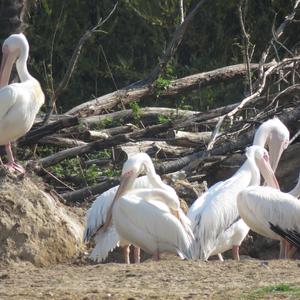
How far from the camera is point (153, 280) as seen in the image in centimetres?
780

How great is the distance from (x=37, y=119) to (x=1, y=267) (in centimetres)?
343

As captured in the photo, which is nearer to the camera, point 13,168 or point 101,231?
point 101,231

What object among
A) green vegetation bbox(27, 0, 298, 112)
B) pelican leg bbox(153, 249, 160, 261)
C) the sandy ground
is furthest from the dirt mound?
green vegetation bbox(27, 0, 298, 112)

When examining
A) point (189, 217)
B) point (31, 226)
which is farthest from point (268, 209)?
point (31, 226)

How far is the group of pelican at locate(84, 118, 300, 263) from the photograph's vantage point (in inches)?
384

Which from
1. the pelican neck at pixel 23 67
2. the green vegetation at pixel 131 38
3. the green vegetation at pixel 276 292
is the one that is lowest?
the green vegetation at pixel 131 38

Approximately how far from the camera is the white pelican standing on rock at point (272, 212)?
9.99 metres

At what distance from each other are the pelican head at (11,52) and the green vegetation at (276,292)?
5.19 meters

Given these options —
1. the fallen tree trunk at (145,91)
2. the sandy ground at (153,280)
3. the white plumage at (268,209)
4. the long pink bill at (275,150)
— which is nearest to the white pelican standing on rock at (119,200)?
the white plumage at (268,209)

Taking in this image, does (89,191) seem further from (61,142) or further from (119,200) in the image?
(119,200)

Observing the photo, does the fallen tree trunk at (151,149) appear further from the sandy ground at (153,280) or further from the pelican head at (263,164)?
the sandy ground at (153,280)

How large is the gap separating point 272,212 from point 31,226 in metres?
1.94

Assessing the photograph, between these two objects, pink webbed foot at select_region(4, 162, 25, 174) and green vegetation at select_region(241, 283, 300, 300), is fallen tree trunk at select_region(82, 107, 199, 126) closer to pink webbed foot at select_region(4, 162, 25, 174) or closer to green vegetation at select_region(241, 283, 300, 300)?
pink webbed foot at select_region(4, 162, 25, 174)

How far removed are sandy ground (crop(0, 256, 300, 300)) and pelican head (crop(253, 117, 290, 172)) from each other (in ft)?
9.19
